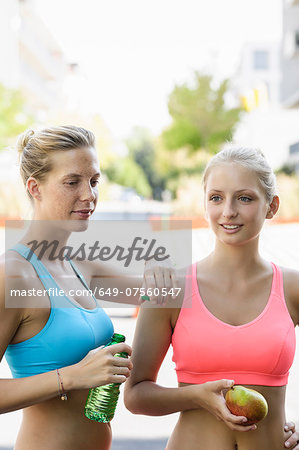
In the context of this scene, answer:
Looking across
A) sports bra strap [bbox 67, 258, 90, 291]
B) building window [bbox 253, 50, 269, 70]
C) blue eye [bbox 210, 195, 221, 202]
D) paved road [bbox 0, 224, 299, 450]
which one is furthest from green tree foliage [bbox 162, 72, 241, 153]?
building window [bbox 253, 50, 269, 70]

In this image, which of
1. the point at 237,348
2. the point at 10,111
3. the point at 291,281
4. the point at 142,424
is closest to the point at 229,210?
the point at 291,281

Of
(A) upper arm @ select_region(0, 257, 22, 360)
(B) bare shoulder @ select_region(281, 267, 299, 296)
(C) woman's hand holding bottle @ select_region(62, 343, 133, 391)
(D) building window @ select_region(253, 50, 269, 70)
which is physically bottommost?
(C) woman's hand holding bottle @ select_region(62, 343, 133, 391)

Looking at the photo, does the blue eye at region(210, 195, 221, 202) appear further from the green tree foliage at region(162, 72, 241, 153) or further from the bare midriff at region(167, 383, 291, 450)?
the green tree foliage at region(162, 72, 241, 153)

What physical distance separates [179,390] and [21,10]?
5059cm

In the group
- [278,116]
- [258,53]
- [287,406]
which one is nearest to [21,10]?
[278,116]

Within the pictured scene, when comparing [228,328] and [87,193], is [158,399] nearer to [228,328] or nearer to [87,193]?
[228,328]

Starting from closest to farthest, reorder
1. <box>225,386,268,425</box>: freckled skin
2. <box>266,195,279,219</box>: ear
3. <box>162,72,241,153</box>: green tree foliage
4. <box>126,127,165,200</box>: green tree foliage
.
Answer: <box>225,386,268,425</box>: freckled skin
<box>266,195,279,219</box>: ear
<box>162,72,241,153</box>: green tree foliage
<box>126,127,165,200</box>: green tree foliage

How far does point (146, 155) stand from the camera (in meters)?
76.4

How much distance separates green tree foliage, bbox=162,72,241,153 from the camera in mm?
36312

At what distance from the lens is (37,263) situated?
2.08m

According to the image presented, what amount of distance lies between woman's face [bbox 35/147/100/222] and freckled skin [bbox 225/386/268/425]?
843mm

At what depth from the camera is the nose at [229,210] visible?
2037mm

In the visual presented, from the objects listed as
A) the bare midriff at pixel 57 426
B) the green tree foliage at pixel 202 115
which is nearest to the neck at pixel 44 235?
the bare midriff at pixel 57 426

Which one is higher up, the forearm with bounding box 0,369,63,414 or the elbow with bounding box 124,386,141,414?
the forearm with bounding box 0,369,63,414
